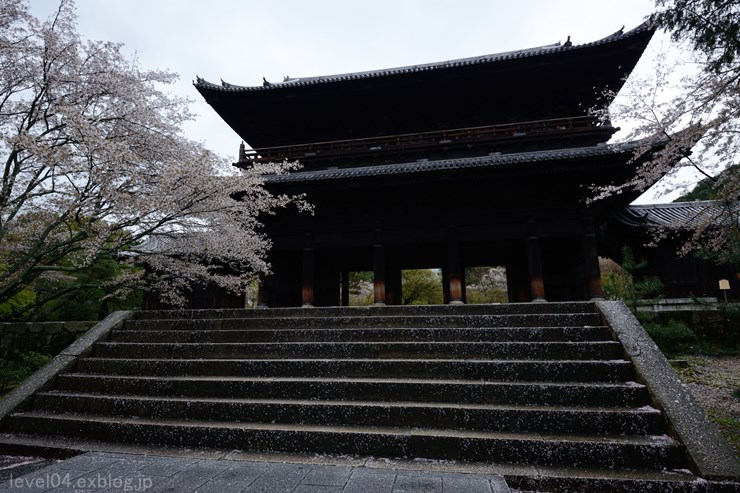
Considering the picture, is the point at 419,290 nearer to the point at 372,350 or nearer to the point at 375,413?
the point at 372,350

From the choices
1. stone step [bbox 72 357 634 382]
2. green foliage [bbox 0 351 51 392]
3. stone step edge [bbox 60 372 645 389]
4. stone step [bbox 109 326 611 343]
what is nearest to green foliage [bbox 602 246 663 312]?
stone step [bbox 109 326 611 343]

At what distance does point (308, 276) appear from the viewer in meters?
9.82

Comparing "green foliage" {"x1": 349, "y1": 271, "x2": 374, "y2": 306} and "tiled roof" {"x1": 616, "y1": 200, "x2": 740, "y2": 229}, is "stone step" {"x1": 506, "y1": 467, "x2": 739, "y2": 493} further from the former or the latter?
"green foliage" {"x1": 349, "y1": 271, "x2": 374, "y2": 306}

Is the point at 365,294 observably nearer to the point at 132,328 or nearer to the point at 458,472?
the point at 132,328

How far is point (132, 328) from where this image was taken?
233 inches

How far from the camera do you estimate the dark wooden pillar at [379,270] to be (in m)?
9.37

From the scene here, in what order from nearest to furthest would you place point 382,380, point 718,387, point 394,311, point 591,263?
point 382,380
point 718,387
point 394,311
point 591,263

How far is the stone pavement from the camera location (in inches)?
105

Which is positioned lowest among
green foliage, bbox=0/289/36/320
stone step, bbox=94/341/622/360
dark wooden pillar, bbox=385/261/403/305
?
stone step, bbox=94/341/622/360

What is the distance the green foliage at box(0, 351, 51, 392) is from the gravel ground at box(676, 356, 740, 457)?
10335mm

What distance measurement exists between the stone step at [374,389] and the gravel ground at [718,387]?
55.8 inches

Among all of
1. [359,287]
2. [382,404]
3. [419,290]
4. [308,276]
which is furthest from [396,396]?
[359,287]

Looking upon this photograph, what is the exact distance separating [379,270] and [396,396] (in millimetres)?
5684

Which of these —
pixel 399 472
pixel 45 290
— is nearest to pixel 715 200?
pixel 399 472
